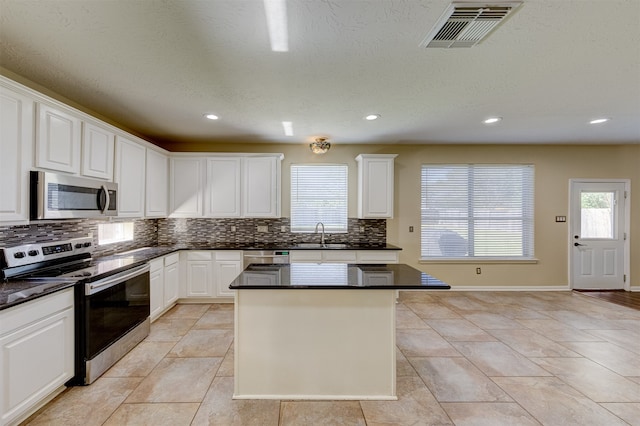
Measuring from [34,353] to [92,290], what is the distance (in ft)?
1.65

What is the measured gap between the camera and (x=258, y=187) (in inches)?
182

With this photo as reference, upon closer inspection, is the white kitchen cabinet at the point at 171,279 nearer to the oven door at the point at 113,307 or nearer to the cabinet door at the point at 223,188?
the oven door at the point at 113,307

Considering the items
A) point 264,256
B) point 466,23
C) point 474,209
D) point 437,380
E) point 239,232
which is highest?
point 466,23

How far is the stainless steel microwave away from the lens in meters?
2.24

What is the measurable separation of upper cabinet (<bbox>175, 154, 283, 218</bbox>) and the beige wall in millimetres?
646

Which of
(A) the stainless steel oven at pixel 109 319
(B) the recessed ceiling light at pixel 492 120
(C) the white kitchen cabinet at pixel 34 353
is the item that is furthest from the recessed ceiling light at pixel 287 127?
(C) the white kitchen cabinet at pixel 34 353

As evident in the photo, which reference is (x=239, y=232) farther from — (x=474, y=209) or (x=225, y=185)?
(x=474, y=209)

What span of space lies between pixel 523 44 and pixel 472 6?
2.28 feet

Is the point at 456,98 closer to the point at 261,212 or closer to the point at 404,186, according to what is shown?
the point at 404,186

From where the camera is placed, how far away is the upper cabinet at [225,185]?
15.0ft

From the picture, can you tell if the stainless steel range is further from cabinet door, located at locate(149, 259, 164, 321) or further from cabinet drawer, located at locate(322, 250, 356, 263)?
cabinet drawer, located at locate(322, 250, 356, 263)

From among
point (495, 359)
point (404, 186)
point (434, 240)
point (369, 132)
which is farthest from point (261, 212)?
point (495, 359)

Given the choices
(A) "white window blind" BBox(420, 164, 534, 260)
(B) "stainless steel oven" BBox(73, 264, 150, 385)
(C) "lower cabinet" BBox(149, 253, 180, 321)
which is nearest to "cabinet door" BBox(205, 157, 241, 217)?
(C) "lower cabinet" BBox(149, 253, 180, 321)

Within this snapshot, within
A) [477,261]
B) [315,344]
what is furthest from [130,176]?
[477,261]
